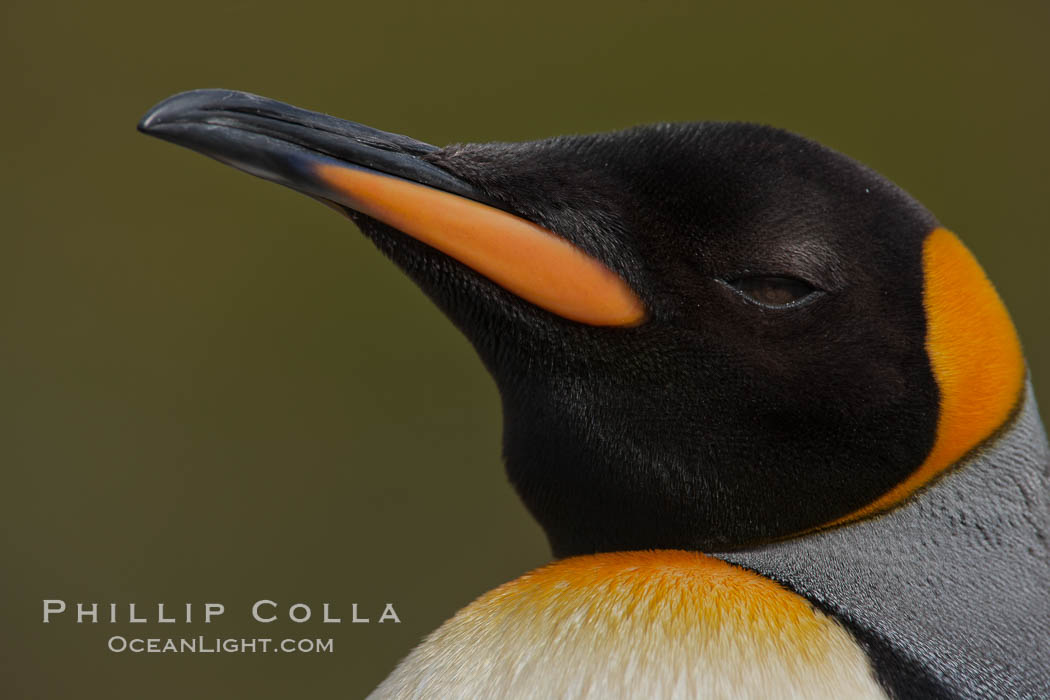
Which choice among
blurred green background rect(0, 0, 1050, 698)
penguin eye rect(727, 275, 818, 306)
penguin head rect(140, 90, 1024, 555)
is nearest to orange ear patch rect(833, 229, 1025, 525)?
penguin head rect(140, 90, 1024, 555)

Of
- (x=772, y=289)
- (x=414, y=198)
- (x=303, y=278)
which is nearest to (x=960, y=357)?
(x=772, y=289)

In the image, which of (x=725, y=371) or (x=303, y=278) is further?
(x=303, y=278)

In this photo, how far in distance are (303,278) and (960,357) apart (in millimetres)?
3627

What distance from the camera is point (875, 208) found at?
1190 mm

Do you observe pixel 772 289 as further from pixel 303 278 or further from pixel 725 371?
pixel 303 278

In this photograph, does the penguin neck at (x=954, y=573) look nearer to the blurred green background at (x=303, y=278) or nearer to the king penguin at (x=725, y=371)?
the king penguin at (x=725, y=371)

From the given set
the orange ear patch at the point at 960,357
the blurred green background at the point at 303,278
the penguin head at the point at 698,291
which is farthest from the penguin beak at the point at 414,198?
the blurred green background at the point at 303,278

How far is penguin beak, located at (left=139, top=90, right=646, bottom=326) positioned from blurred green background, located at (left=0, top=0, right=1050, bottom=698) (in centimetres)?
310

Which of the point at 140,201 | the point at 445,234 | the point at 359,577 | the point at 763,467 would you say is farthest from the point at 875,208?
the point at 140,201

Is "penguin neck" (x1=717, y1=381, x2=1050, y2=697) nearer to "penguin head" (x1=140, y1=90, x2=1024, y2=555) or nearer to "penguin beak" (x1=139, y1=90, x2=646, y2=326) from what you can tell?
"penguin head" (x1=140, y1=90, x2=1024, y2=555)

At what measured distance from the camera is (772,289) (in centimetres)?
117

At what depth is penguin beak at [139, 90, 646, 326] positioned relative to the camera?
3.76ft

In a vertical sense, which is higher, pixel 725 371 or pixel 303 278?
pixel 303 278

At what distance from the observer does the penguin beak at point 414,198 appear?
1.15m
